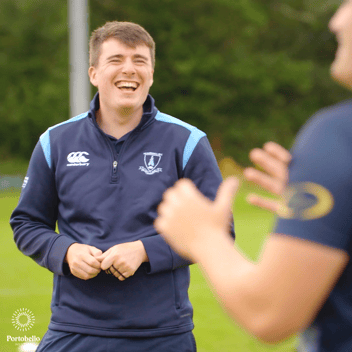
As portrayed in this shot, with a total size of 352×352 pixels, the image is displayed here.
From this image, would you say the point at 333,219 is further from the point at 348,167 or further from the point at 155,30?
the point at 155,30

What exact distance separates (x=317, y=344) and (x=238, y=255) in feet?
0.85

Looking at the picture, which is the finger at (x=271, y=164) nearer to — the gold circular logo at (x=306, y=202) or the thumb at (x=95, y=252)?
the gold circular logo at (x=306, y=202)

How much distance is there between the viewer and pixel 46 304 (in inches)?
268

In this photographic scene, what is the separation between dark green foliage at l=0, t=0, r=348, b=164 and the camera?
26031 mm

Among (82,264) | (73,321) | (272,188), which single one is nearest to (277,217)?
(272,188)

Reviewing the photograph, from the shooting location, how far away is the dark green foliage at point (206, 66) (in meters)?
26.0

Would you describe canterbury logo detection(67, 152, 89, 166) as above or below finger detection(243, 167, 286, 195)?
below

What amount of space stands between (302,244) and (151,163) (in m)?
1.62

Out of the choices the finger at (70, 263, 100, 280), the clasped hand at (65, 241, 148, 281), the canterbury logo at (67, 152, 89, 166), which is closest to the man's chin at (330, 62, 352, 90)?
the clasped hand at (65, 241, 148, 281)

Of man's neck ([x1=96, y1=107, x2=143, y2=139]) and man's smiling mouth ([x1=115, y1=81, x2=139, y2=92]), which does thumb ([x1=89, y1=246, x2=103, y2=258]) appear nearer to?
man's neck ([x1=96, y1=107, x2=143, y2=139])

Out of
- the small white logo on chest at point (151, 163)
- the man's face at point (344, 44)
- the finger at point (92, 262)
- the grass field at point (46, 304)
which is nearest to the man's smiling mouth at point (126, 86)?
the small white logo on chest at point (151, 163)

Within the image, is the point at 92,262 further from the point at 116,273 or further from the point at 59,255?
the point at 59,255

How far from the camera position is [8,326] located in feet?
19.2

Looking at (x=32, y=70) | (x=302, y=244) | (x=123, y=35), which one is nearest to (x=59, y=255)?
(x=123, y=35)
